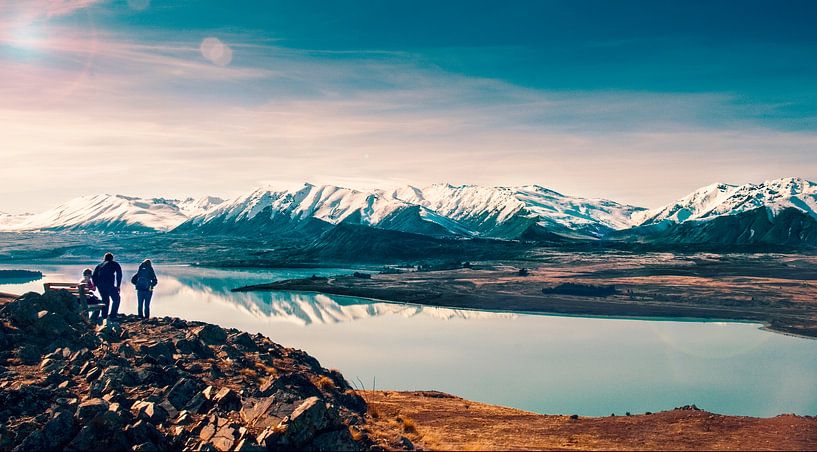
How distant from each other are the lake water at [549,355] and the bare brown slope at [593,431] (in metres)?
11.3

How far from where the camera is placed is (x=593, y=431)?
53.2 feet

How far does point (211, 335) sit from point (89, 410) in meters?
8.00

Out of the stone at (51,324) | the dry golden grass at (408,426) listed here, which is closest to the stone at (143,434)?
the dry golden grass at (408,426)

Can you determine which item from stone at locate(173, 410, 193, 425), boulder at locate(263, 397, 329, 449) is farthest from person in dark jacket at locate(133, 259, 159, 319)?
boulder at locate(263, 397, 329, 449)

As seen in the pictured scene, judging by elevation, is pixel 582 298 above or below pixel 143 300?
below

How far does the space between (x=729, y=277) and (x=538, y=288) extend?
36.6 metres

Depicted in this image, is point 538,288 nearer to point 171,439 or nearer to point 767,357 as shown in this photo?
point 767,357

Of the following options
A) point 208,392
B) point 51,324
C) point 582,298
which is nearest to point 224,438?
point 208,392

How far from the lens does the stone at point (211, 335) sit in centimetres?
2055

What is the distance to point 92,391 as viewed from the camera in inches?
576

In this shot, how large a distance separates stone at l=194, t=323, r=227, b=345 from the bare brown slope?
6142 millimetres

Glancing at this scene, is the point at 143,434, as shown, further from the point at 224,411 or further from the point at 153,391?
the point at 153,391

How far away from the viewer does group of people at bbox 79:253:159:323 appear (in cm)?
2261

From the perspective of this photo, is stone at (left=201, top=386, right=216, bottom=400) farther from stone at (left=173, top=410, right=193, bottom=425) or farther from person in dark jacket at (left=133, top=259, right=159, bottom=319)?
person in dark jacket at (left=133, top=259, right=159, bottom=319)
